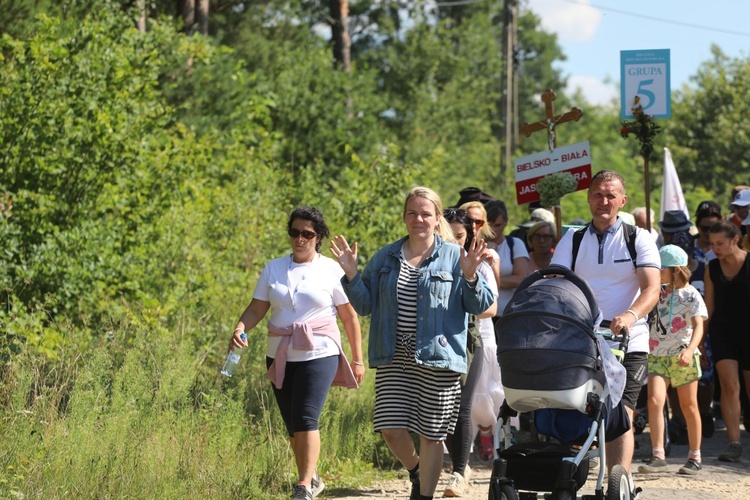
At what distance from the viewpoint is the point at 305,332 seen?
7.55 m

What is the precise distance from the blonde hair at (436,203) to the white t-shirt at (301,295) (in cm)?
78

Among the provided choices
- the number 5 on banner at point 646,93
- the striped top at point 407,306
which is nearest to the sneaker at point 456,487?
the striped top at point 407,306

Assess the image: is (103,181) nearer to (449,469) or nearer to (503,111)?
(449,469)

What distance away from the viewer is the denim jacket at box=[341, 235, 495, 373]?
7109 mm

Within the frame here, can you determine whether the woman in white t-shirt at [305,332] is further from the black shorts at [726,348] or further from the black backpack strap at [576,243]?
the black shorts at [726,348]

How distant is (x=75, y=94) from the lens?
437 inches

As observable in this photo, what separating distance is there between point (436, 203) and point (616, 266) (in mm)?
1231

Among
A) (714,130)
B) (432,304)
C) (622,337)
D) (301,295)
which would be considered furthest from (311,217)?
(714,130)

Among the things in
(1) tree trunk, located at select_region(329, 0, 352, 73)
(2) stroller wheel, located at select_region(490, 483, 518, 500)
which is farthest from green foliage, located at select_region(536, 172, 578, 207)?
(1) tree trunk, located at select_region(329, 0, 352, 73)

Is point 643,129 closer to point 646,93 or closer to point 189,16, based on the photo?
point 646,93

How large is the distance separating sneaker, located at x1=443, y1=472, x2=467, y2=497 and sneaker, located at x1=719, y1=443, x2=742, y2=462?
2.72 m

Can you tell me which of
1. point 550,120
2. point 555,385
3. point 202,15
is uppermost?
point 202,15

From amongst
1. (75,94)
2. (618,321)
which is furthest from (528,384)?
(75,94)

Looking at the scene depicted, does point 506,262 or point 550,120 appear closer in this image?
point 506,262
